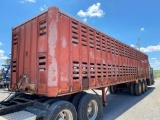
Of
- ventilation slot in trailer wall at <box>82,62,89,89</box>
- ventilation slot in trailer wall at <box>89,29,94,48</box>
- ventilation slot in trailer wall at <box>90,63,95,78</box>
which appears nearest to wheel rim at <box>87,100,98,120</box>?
ventilation slot in trailer wall at <box>82,62,89,89</box>

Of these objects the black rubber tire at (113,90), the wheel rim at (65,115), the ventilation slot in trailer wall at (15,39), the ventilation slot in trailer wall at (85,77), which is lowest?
the black rubber tire at (113,90)

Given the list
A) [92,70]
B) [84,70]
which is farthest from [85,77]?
[92,70]

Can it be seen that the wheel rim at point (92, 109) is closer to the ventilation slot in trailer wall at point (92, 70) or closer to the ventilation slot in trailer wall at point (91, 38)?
the ventilation slot in trailer wall at point (92, 70)

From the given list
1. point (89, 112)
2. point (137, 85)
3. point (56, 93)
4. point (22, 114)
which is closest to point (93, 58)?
point (89, 112)

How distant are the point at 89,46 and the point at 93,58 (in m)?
0.48

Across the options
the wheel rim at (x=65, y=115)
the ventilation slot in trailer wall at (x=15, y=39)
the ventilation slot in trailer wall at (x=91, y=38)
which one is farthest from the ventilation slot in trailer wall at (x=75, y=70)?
the ventilation slot in trailer wall at (x=15, y=39)

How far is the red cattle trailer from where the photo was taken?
4.31 meters

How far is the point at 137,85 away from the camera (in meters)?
11.9

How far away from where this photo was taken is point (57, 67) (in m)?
4.35

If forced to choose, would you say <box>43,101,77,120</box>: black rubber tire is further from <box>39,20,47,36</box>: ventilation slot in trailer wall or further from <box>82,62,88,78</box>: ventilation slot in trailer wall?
<box>39,20,47,36</box>: ventilation slot in trailer wall

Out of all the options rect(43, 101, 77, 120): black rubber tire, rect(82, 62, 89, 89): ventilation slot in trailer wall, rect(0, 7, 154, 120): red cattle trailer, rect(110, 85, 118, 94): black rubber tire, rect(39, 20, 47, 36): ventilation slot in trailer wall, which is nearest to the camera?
rect(43, 101, 77, 120): black rubber tire

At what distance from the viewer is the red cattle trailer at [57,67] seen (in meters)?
4.31

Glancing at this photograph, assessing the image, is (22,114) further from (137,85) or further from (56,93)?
(137,85)

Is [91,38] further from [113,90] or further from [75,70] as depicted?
[113,90]
